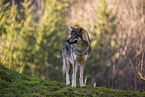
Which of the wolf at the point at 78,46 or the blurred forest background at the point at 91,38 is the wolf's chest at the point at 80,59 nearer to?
the wolf at the point at 78,46

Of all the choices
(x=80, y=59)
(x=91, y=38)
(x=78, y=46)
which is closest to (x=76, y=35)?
(x=78, y=46)

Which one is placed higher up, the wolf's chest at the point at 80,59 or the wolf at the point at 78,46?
the wolf at the point at 78,46

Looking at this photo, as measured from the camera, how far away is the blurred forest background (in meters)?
6.78

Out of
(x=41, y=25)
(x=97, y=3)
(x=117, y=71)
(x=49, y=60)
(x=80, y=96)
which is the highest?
(x=97, y=3)

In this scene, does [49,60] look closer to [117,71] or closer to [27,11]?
[27,11]

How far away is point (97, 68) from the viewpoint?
1267cm

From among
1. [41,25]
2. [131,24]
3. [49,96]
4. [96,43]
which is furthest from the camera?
[41,25]

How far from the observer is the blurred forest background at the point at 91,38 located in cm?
678

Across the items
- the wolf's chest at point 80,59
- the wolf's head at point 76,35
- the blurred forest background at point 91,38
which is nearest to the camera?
the wolf's head at point 76,35

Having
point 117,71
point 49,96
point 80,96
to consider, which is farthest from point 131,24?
point 49,96

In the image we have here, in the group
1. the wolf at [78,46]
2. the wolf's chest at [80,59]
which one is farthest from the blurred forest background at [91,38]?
the wolf's chest at [80,59]

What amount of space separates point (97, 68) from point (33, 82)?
8.24m

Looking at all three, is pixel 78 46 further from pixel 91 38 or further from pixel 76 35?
pixel 91 38

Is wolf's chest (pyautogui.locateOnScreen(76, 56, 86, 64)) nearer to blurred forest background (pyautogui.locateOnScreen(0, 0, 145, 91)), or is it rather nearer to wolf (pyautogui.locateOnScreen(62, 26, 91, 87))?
wolf (pyautogui.locateOnScreen(62, 26, 91, 87))
